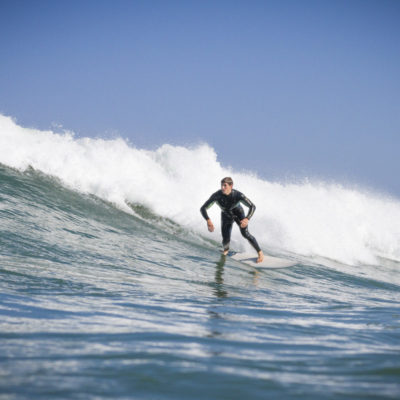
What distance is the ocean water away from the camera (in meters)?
1.74

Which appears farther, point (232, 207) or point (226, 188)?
point (232, 207)

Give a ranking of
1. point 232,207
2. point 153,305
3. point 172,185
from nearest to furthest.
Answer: point 153,305
point 232,207
point 172,185

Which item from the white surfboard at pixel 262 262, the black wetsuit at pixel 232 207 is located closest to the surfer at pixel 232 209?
the black wetsuit at pixel 232 207

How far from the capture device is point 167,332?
2.68 m

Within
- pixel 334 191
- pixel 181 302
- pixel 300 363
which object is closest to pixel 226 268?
pixel 181 302

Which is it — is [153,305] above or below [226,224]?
below

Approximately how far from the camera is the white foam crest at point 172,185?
43.9 feet

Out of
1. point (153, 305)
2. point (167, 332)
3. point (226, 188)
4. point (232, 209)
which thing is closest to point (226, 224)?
point (232, 209)

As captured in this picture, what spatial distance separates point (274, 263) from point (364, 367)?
713 centimetres

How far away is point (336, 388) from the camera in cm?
169

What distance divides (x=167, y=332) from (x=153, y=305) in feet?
3.44

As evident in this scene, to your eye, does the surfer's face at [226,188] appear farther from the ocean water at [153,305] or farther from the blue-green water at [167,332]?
the blue-green water at [167,332]

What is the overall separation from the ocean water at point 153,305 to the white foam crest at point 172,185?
0.30 feet

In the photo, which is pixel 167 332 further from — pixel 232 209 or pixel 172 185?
pixel 172 185
